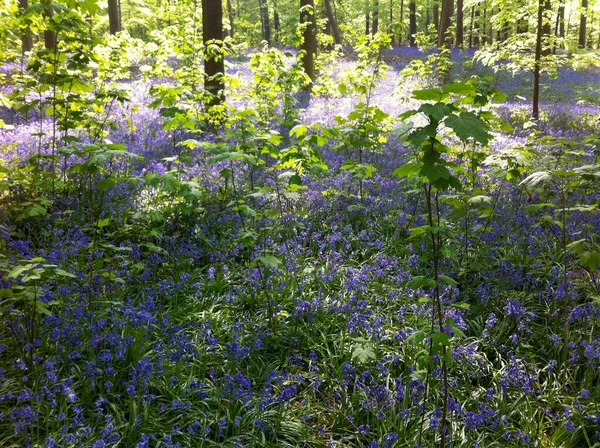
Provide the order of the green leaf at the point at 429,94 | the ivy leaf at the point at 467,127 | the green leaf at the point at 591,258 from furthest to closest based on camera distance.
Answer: the green leaf at the point at 591,258, the green leaf at the point at 429,94, the ivy leaf at the point at 467,127

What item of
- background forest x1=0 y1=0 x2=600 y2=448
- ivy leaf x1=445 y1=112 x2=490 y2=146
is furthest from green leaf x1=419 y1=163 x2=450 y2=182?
ivy leaf x1=445 y1=112 x2=490 y2=146

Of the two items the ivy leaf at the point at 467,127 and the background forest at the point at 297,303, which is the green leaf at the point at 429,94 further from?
the ivy leaf at the point at 467,127

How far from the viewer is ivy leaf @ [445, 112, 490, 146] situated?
215 centimetres

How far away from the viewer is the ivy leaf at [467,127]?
215cm

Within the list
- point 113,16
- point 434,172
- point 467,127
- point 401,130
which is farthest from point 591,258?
point 113,16

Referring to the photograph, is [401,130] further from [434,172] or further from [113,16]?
[113,16]

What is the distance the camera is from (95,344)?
133 inches

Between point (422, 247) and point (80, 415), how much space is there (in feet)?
14.1

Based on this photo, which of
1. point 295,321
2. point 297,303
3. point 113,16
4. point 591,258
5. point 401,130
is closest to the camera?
point 401,130

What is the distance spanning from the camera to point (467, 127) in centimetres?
220

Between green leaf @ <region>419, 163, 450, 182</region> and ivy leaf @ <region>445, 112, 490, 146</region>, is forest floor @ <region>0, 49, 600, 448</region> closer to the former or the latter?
green leaf @ <region>419, 163, 450, 182</region>

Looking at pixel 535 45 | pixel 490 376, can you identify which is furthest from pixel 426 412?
pixel 535 45

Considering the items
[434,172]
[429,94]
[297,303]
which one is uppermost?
[429,94]

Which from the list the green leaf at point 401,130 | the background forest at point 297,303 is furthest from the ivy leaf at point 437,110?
the green leaf at point 401,130
